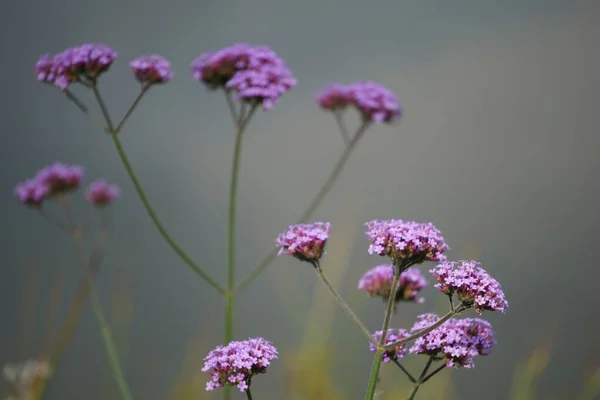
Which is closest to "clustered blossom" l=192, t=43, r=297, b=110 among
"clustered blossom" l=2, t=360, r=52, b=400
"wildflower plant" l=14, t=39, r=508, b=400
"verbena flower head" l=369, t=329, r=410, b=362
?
"wildflower plant" l=14, t=39, r=508, b=400

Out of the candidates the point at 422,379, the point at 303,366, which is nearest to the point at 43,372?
the point at 303,366

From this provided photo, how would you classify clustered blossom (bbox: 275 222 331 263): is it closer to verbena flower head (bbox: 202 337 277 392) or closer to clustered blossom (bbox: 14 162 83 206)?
verbena flower head (bbox: 202 337 277 392)

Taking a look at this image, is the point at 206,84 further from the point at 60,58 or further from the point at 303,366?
the point at 303,366

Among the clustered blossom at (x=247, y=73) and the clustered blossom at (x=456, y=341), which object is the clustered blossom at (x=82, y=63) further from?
the clustered blossom at (x=456, y=341)

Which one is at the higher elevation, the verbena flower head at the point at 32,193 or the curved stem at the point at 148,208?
the verbena flower head at the point at 32,193

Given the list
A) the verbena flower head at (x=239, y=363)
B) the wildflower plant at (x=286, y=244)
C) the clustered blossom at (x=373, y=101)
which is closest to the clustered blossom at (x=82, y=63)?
the wildflower plant at (x=286, y=244)

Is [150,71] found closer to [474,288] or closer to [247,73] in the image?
[247,73]
